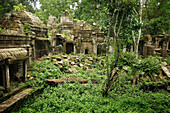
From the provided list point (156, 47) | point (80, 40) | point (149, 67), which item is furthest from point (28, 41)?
point (156, 47)

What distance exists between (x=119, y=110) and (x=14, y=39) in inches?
257

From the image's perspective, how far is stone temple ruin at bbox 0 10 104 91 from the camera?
19.3ft

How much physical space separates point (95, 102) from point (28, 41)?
5927mm

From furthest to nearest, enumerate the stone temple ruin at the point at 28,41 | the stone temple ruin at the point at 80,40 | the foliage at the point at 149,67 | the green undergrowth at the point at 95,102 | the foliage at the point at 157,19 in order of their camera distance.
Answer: the foliage at the point at 157,19, the stone temple ruin at the point at 80,40, the foliage at the point at 149,67, the stone temple ruin at the point at 28,41, the green undergrowth at the point at 95,102

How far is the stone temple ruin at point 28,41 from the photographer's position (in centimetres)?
589

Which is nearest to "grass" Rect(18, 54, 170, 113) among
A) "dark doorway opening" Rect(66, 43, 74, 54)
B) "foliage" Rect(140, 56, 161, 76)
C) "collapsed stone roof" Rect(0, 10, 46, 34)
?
"foliage" Rect(140, 56, 161, 76)

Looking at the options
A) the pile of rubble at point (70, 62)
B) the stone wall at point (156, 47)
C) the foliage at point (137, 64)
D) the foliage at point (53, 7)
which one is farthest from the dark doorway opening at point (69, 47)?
the foliage at point (53, 7)

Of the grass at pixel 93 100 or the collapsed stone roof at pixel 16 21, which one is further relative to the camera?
the collapsed stone roof at pixel 16 21

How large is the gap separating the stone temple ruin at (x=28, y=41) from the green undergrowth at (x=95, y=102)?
1754 mm

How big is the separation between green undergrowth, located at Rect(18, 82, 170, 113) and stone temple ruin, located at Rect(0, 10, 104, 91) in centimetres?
175

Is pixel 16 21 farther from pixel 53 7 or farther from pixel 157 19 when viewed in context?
pixel 53 7

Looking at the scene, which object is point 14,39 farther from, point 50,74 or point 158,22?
point 158,22

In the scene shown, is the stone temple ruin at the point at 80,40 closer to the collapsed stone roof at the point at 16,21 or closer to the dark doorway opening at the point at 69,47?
the dark doorway opening at the point at 69,47

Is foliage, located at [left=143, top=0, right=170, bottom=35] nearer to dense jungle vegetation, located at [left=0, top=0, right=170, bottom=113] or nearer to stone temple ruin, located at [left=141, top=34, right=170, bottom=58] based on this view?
stone temple ruin, located at [left=141, top=34, right=170, bottom=58]
